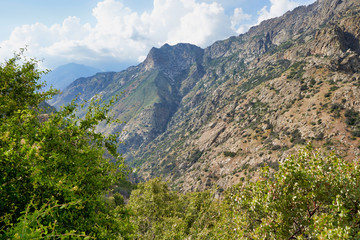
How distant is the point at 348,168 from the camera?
10586 mm

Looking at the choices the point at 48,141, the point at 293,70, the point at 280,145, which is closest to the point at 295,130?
the point at 280,145

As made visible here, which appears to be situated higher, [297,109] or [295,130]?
[297,109]

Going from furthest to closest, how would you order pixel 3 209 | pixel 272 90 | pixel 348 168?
pixel 272 90, pixel 348 168, pixel 3 209

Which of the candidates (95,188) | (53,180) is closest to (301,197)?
(95,188)

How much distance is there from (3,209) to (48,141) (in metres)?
3.06

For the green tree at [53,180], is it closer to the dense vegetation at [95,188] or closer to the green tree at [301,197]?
the dense vegetation at [95,188]

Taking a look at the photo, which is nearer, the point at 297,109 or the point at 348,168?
the point at 348,168

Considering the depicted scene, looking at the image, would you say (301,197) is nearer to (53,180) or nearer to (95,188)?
(95,188)

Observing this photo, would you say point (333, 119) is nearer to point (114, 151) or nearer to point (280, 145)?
point (280, 145)

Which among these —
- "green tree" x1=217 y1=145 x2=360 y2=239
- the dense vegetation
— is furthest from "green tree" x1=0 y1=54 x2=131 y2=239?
"green tree" x1=217 y1=145 x2=360 y2=239

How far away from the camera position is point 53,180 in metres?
7.33

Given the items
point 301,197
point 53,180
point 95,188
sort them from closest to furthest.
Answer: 1. point 53,180
2. point 95,188
3. point 301,197

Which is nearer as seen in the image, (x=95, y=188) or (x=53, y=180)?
(x=53, y=180)

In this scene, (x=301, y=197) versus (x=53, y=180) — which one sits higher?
(x=53, y=180)
